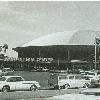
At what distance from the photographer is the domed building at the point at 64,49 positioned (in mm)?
109375

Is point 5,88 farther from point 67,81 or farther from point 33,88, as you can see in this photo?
point 67,81

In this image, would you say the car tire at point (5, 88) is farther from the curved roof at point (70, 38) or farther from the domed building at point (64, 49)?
the curved roof at point (70, 38)

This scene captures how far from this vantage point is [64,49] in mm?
115312

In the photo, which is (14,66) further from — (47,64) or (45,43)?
(45,43)

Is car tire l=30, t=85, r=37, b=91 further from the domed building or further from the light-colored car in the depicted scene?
the domed building

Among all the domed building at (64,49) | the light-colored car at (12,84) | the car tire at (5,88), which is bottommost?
A: the car tire at (5,88)

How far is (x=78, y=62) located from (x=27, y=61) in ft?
56.1

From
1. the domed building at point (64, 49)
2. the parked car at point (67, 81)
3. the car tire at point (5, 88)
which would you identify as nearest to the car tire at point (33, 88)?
the car tire at point (5, 88)

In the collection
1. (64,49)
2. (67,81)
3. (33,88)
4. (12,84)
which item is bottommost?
(33,88)

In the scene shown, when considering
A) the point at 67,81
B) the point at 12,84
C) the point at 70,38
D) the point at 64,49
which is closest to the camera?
the point at 12,84

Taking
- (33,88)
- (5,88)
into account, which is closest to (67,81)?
(33,88)

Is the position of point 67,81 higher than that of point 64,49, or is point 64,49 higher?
point 64,49

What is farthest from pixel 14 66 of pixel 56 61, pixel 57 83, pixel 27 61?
pixel 57 83

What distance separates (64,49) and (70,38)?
6302mm
